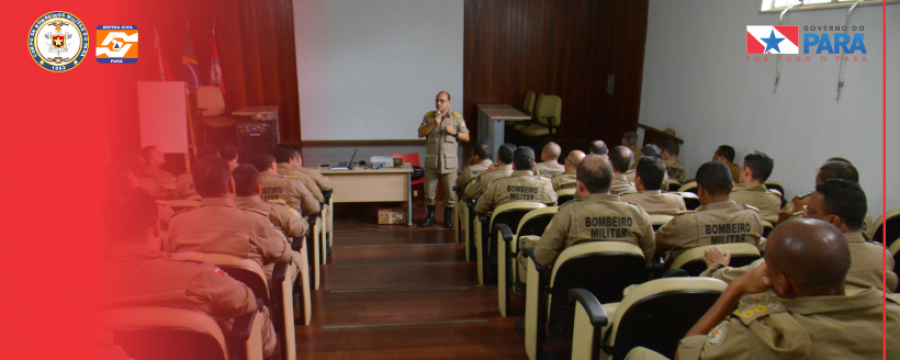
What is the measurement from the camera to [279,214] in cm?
279

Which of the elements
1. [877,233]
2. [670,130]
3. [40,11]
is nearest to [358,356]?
[40,11]

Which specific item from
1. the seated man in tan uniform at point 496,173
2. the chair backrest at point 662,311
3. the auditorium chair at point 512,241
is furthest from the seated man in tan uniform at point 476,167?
the chair backrest at point 662,311

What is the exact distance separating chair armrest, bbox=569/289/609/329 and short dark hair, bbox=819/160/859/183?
67.2 inches

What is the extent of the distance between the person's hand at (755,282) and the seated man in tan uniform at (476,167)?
3.07m

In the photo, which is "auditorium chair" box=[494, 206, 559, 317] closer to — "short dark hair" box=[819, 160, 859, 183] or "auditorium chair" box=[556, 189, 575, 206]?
"auditorium chair" box=[556, 189, 575, 206]

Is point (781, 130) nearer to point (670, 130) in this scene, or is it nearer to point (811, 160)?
point (811, 160)

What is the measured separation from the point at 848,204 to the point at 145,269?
7.93ft

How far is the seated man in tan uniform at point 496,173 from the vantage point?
3.89m

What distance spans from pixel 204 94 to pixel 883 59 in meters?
7.72

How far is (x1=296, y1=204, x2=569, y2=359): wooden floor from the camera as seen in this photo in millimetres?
2729

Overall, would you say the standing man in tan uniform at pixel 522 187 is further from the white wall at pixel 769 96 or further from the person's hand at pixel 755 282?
the white wall at pixel 769 96

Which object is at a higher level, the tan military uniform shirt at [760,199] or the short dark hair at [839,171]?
the short dark hair at [839,171]

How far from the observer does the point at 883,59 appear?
332 centimetres

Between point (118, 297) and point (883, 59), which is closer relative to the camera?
point (118, 297)
